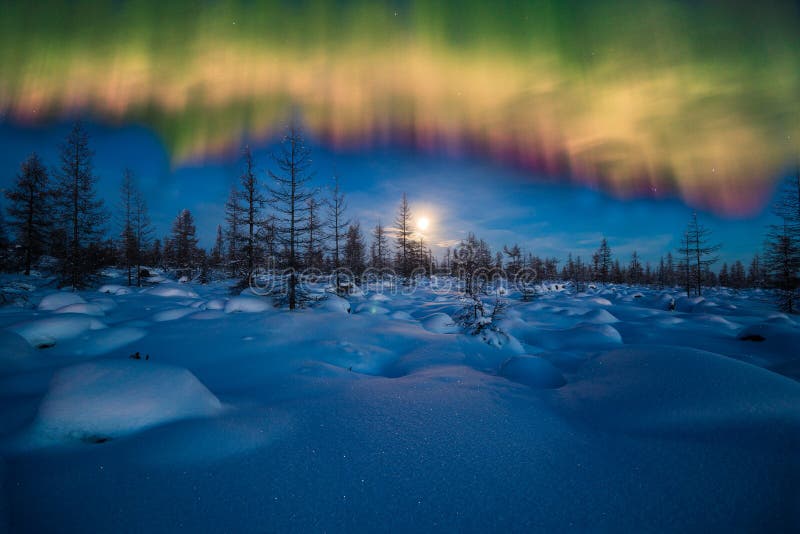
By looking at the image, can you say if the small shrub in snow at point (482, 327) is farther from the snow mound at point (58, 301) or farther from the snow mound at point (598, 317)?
the snow mound at point (58, 301)

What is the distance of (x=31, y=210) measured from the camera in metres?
18.4

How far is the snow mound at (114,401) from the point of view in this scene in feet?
7.31

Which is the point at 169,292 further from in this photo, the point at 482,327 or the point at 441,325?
the point at 482,327

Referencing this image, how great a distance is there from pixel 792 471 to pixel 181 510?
Result: 3526 mm

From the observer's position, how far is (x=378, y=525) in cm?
151

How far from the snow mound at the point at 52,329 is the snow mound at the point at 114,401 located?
465 centimetres

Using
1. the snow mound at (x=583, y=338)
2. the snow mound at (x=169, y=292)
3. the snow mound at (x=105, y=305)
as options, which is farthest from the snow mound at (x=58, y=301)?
the snow mound at (x=583, y=338)

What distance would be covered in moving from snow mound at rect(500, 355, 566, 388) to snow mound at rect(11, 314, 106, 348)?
28.3 feet

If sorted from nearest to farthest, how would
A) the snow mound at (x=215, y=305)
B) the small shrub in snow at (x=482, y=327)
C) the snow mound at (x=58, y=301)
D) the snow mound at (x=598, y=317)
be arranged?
the small shrub in snow at (x=482, y=327) < the snow mound at (x=58, y=301) < the snow mound at (x=215, y=305) < the snow mound at (x=598, y=317)

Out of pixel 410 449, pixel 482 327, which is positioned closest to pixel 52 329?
pixel 410 449

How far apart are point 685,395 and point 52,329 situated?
10.1 m

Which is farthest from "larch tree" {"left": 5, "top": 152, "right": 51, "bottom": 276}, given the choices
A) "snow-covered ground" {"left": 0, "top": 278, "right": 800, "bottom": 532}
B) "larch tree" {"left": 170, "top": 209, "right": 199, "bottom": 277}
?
"snow-covered ground" {"left": 0, "top": 278, "right": 800, "bottom": 532}

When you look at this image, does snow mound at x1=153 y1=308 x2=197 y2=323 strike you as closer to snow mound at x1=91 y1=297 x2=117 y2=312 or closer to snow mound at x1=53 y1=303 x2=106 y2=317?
snow mound at x1=53 y1=303 x2=106 y2=317

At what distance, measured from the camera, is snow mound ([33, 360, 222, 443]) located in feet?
7.31
